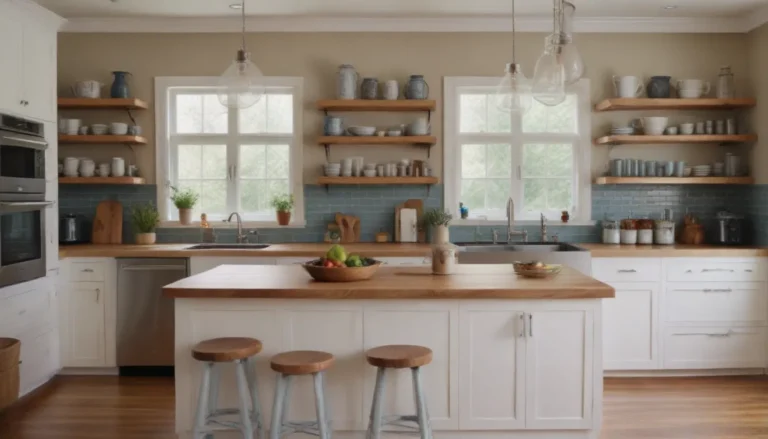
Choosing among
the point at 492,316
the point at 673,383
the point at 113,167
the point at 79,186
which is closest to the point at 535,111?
the point at 673,383

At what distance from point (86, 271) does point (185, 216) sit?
959mm

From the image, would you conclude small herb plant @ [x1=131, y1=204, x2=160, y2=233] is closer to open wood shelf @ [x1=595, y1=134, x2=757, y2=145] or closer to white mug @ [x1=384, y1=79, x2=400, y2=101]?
white mug @ [x1=384, y1=79, x2=400, y2=101]

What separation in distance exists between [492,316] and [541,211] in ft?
9.18

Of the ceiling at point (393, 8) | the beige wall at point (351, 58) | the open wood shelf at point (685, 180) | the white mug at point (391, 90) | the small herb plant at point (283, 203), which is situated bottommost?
the small herb plant at point (283, 203)

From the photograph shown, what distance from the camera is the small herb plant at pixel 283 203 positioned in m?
5.91

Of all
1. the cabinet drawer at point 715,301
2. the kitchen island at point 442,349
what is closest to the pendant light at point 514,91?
the kitchen island at point 442,349

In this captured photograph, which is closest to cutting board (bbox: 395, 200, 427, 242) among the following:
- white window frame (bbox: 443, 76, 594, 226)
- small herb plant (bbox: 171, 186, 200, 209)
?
white window frame (bbox: 443, 76, 594, 226)

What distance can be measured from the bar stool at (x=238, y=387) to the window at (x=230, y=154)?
2696 millimetres

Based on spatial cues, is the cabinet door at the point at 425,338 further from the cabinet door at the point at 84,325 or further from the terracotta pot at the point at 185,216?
the terracotta pot at the point at 185,216

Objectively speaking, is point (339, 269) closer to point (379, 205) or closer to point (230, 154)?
point (379, 205)

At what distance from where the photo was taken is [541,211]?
6070 millimetres

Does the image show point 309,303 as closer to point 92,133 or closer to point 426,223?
point 426,223

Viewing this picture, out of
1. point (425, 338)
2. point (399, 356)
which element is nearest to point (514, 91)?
point (425, 338)

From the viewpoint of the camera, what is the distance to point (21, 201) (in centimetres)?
461
